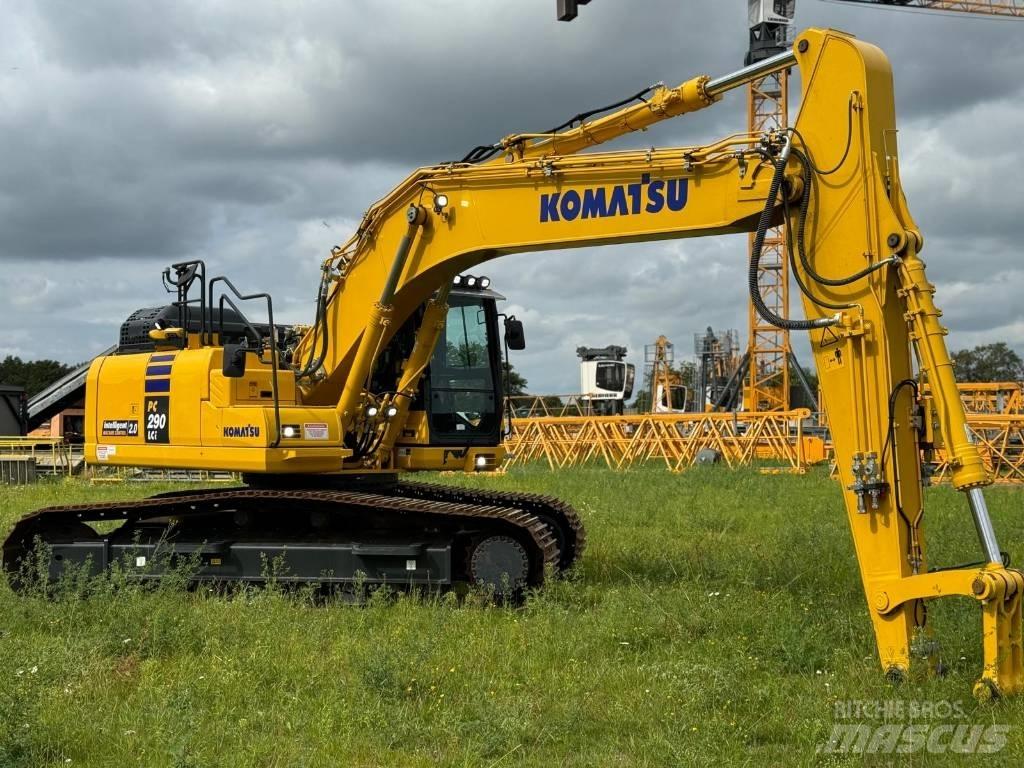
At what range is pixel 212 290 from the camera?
1109 centimetres

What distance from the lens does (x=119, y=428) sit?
11.4 m

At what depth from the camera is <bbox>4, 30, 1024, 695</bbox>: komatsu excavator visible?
732 cm

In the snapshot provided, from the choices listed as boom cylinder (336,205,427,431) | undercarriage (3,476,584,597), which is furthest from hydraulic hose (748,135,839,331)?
boom cylinder (336,205,427,431)

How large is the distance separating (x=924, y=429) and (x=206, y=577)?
709 centimetres

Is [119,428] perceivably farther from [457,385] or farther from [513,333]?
[513,333]

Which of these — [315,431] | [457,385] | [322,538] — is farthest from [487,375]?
[322,538]

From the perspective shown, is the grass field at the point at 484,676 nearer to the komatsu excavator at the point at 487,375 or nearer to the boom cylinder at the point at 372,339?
the komatsu excavator at the point at 487,375

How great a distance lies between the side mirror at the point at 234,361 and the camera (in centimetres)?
1027

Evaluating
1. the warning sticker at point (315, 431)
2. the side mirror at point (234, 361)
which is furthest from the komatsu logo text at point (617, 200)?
the side mirror at point (234, 361)

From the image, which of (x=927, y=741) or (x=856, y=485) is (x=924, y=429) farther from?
(x=927, y=741)

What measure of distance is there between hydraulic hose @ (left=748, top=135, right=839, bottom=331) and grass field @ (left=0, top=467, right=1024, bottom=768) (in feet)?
7.50

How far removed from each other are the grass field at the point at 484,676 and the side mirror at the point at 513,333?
2.56m

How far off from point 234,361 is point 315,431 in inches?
40.2

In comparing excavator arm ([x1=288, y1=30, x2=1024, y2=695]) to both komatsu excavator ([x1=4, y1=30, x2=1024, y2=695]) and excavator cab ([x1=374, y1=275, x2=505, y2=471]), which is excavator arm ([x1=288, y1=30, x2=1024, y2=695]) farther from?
excavator cab ([x1=374, y1=275, x2=505, y2=471])
